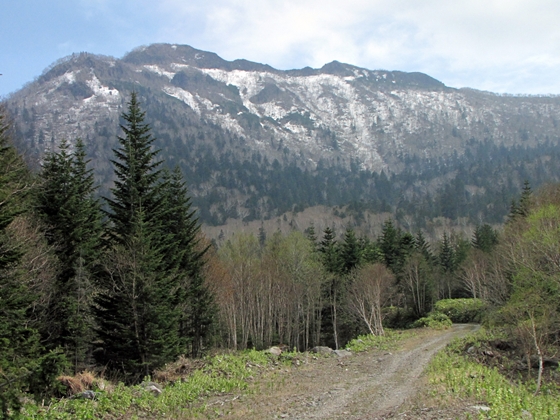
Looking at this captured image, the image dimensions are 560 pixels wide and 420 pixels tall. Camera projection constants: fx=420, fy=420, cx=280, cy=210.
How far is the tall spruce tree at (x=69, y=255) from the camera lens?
22688 mm

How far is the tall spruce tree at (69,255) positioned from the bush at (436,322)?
3301cm

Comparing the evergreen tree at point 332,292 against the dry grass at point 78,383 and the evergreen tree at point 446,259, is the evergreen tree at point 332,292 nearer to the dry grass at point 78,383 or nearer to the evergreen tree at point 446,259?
the evergreen tree at point 446,259

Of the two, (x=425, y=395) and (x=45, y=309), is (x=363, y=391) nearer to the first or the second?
(x=425, y=395)

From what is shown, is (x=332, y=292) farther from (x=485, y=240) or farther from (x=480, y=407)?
(x=480, y=407)

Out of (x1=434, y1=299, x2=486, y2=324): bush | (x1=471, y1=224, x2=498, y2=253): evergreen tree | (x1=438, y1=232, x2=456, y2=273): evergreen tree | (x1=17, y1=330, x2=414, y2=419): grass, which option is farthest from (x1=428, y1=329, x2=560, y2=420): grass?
(x1=471, y1=224, x2=498, y2=253): evergreen tree

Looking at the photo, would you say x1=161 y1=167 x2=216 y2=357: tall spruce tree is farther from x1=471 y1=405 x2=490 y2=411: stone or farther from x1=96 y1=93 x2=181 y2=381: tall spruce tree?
x1=471 y1=405 x2=490 y2=411: stone

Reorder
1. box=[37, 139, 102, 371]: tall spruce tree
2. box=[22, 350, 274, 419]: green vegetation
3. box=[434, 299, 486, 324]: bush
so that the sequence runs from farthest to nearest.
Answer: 1. box=[434, 299, 486, 324]: bush
2. box=[37, 139, 102, 371]: tall spruce tree
3. box=[22, 350, 274, 419]: green vegetation

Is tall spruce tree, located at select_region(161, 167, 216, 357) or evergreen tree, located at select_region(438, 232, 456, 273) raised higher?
tall spruce tree, located at select_region(161, 167, 216, 357)

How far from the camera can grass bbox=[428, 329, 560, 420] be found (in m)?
12.2

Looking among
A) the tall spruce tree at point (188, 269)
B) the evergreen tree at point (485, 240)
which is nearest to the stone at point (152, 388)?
the tall spruce tree at point (188, 269)

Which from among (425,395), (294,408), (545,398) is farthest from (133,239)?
(545,398)

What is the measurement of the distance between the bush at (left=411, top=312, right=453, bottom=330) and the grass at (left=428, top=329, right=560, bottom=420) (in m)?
24.1

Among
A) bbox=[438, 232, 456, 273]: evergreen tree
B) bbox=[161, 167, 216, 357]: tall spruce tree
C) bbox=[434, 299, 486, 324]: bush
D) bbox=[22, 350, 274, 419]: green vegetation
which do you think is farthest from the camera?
bbox=[438, 232, 456, 273]: evergreen tree

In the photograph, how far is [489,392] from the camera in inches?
549
